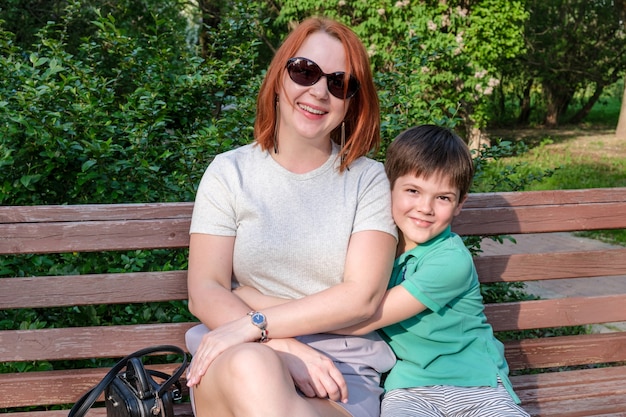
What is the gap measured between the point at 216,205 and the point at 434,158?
75 centimetres

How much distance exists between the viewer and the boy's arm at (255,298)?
2.44 m

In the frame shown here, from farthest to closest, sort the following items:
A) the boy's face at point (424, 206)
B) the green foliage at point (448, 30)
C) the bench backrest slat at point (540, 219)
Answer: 1. the green foliage at point (448, 30)
2. the bench backrest slat at point (540, 219)
3. the boy's face at point (424, 206)

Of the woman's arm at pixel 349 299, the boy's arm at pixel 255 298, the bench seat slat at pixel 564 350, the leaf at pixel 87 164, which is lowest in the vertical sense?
the bench seat slat at pixel 564 350

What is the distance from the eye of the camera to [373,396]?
2.45 m

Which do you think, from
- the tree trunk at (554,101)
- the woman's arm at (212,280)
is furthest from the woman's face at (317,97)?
the tree trunk at (554,101)

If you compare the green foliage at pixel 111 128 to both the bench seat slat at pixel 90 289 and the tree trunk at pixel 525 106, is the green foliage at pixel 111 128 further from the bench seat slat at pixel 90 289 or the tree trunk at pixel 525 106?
the tree trunk at pixel 525 106

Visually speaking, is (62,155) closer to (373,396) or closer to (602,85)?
(373,396)

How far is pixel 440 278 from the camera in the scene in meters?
2.47

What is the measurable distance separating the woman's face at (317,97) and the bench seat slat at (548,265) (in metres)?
1.00

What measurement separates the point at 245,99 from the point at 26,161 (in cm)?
117

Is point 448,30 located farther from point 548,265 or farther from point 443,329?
point 443,329

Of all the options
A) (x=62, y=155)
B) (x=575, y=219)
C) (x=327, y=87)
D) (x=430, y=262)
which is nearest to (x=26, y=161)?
(x=62, y=155)

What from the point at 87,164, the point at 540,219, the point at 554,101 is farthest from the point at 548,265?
the point at 554,101

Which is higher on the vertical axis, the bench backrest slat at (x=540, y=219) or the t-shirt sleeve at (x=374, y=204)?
the t-shirt sleeve at (x=374, y=204)
